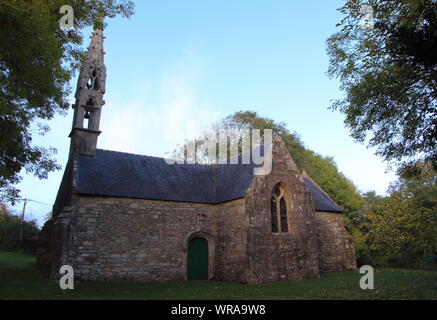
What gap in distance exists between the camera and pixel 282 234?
1619cm

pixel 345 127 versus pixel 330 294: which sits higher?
pixel 345 127

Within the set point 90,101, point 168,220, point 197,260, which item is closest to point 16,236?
point 90,101

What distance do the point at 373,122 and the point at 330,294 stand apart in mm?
6243

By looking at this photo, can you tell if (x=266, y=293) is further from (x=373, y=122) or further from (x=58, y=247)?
(x=58, y=247)

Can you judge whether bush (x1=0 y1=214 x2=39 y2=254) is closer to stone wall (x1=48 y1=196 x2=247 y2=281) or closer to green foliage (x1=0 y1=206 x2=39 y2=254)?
green foliage (x1=0 y1=206 x2=39 y2=254)

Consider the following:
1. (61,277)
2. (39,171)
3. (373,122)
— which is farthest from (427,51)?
(61,277)

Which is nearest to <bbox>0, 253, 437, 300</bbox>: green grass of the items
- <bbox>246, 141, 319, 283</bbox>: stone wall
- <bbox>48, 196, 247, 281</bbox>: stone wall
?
<bbox>48, 196, 247, 281</bbox>: stone wall

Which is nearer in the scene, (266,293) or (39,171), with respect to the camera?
(266,293)

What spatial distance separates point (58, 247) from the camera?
13898mm

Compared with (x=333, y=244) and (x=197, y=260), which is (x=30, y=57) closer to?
(x=197, y=260)

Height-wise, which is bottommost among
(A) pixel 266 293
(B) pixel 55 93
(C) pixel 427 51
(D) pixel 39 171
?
(A) pixel 266 293

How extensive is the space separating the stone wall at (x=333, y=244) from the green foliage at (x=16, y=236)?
83.5 ft

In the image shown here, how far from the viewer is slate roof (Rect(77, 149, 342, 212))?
16.0 meters

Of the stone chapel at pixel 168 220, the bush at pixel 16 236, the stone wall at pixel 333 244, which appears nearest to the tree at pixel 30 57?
the stone chapel at pixel 168 220
